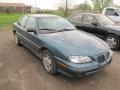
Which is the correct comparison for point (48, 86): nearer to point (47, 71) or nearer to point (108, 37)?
point (47, 71)

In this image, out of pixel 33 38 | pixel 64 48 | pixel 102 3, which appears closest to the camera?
pixel 64 48

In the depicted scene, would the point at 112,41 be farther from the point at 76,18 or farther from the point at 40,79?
the point at 40,79

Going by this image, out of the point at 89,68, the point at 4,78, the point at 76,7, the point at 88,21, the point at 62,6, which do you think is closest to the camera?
the point at 89,68

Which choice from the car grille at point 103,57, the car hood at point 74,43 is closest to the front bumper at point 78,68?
the car grille at point 103,57

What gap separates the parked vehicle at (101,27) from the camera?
22.6ft

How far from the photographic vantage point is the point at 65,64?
3.98 meters

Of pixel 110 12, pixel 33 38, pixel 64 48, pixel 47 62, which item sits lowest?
pixel 47 62

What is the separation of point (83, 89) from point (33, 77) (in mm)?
1391

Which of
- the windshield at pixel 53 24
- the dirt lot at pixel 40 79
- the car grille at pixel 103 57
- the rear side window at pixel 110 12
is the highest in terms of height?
the rear side window at pixel 110 12

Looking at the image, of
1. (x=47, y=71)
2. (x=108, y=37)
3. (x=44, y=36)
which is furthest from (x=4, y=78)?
(x=108, y=37)

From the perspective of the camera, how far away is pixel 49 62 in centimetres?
462

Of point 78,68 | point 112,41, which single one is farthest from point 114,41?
point 78,68

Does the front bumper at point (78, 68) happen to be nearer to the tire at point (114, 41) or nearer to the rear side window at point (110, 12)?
the tire at point (114, 41)

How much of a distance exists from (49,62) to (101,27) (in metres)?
3.60
